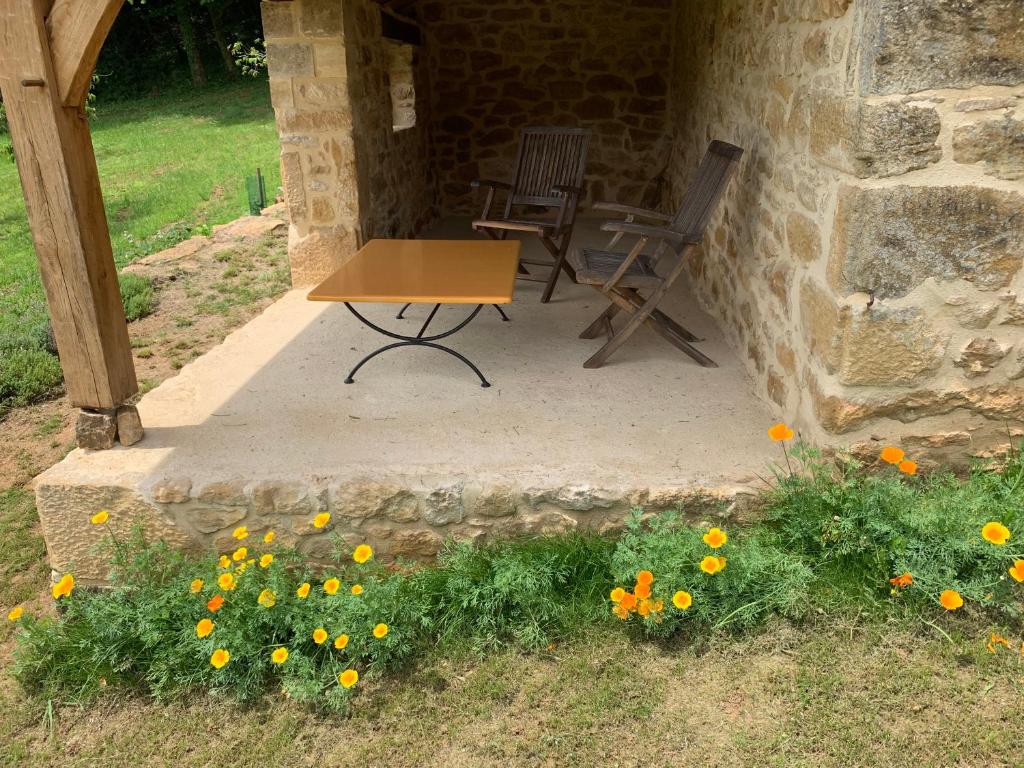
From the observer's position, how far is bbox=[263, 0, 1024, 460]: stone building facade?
6.78 ft

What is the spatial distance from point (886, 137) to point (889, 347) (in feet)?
1.99

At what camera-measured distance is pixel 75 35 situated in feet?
7.67

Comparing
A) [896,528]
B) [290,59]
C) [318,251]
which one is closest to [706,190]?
[896,528]

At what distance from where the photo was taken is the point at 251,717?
7.10 feet

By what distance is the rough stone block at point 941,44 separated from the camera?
200 cm

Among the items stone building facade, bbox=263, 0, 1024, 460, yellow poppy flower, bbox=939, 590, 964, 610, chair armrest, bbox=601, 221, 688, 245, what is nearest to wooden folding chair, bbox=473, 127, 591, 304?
stone building facade, bbox=263, 0, 1024, 460

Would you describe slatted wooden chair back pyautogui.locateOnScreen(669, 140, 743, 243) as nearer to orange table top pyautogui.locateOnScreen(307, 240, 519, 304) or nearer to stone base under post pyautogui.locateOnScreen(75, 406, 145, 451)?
orange table top pyautogui.locateOnScreen(307, 240, 519, 304)

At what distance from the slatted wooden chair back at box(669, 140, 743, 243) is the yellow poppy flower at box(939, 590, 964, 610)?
5.06ft

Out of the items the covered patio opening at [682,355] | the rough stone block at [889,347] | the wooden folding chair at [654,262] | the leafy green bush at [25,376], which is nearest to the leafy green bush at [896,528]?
the covered patio opening at [682,355]

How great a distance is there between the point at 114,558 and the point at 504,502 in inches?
50.7

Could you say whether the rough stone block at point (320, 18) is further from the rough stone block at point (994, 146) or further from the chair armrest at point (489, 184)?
the rough stone block at point (994, 146)

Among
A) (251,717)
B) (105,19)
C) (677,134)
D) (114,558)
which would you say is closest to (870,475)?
(251,717)

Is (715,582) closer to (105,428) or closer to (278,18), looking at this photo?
(105,428)

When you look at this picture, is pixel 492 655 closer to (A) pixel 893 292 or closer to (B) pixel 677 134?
(A) pixel 893 292
